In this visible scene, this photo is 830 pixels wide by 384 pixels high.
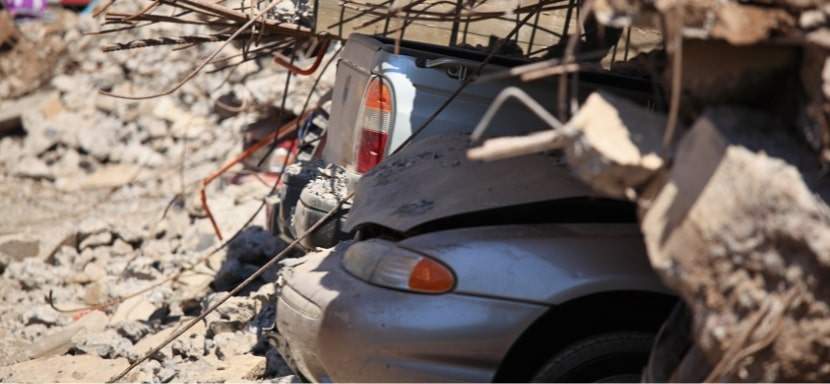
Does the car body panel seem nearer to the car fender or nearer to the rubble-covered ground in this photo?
the car fender

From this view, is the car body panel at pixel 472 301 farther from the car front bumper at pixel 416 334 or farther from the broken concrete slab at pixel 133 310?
the broken concrete slab at pixel 133 310

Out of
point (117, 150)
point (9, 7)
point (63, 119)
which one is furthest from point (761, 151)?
point (9, 7)

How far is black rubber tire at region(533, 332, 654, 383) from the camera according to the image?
424 centimetres

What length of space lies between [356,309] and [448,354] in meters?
0.38

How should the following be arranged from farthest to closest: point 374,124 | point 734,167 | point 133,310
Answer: point 133,310 → point 374,124 → point 734,167

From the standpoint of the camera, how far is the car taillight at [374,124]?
609 cm

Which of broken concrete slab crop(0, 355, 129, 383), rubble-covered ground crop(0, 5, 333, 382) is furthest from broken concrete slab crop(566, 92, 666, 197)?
broken concrete slab crop(0, 355, 129, 383)

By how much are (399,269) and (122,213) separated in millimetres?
8118

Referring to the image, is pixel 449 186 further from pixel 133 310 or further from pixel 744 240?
pixel 133 310

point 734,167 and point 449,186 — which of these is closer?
point 734,167

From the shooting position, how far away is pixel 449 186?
16.1ft

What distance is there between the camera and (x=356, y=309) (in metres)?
4.32

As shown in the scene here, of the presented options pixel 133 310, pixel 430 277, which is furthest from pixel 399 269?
pixel 133 310

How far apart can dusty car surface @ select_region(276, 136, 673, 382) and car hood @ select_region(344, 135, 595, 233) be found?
0.07 ft
